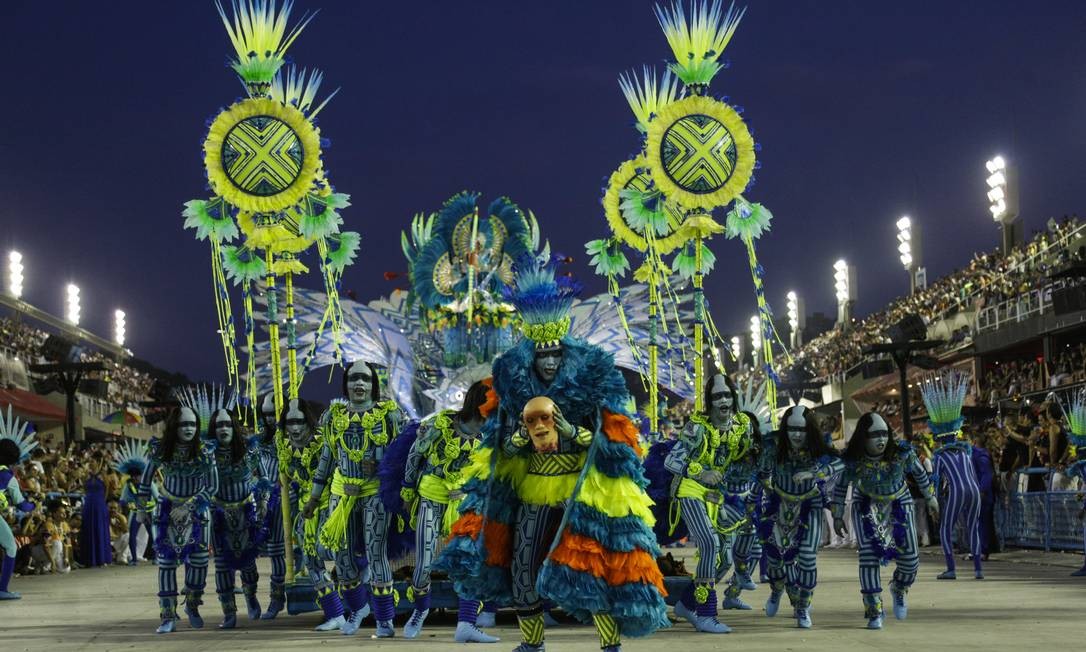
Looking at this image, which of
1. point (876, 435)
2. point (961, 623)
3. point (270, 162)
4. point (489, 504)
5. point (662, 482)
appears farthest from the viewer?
point (270, 162)

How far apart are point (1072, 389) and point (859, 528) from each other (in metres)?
15.3

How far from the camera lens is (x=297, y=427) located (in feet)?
43.1

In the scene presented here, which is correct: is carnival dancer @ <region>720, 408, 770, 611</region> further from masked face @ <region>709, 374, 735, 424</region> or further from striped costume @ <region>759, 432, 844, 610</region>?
masked face @ <region>709, 374, 735, 424</region>

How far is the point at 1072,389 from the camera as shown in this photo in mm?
25703

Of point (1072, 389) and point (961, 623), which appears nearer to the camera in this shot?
point (961, 623)

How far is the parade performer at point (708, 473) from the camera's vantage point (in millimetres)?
11805

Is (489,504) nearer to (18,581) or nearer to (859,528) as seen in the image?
(859,528)

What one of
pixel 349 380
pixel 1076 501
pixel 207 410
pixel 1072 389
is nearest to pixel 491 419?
pixel 349 380

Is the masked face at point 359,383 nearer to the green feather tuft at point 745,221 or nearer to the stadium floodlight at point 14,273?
the green feather tuft at point 745,221

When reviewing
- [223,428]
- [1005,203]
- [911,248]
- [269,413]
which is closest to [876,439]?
[223,428]

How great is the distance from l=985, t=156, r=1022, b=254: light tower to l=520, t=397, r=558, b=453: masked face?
37.1 m

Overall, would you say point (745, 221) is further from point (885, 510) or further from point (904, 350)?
point (904, 350)

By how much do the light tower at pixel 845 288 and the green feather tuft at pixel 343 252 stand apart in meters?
49.9

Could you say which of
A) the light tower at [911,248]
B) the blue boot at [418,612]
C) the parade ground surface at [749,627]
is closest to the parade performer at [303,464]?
the parade ground surface at [749,627]
